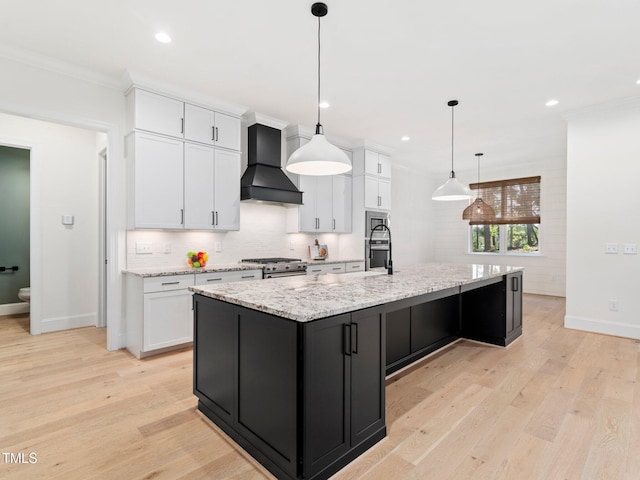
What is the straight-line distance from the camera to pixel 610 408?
2352mm

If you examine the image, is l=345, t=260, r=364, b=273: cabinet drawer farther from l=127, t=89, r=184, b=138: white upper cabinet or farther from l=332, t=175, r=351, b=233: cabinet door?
l=127, t=89, r=184, b=138: white upper cabinet

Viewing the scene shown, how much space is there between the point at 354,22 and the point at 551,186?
5958 mm

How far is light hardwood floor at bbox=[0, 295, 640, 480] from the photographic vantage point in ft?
5.75

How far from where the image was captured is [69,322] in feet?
14.2

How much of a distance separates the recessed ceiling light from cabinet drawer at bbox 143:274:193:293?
6.85 feet

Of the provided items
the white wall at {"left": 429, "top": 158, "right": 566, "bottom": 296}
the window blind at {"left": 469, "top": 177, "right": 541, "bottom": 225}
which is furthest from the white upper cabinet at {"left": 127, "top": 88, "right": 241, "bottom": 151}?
the white wall at {"left": 429, "top": 158, "right": 566, "bottom": 296}

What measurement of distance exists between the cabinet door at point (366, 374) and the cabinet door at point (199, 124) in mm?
3039

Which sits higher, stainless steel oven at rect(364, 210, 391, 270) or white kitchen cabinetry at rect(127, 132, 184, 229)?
white kitchen cabinetry at rect(127, 132, 184, 229)

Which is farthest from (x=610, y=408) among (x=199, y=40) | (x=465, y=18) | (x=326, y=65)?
(x=199, y=40)

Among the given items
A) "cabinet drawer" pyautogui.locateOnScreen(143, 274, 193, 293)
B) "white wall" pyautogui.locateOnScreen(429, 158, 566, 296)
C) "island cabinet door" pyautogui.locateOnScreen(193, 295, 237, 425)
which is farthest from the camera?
"white wall" pyautogui.locateOnScreen(429, 158, 566, 296)

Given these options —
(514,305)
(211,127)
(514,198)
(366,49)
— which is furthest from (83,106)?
(514,198)

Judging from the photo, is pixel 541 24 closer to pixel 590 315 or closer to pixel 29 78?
pixel 590 315

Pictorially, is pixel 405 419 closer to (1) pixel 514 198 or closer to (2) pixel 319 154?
(2) pixel 319 154

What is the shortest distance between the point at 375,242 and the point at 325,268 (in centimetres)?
140
